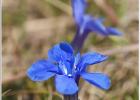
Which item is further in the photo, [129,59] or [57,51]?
[129,59]

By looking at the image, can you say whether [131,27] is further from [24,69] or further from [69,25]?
[24,69]

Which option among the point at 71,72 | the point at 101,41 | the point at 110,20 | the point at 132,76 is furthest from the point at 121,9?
the point at 71,72

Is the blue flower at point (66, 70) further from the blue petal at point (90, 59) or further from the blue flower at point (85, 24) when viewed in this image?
the blue flower at point (85, 24)

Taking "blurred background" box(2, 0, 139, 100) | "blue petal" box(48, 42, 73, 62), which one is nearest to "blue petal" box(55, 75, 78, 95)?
"blue petal" box(48, 42, 73, 62)

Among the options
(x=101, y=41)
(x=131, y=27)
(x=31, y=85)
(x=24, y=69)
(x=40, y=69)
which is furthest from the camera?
(x=131, y=27)

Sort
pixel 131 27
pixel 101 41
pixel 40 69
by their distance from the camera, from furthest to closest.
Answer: pixel 131 27 < pixel 101 41 < pixel 40 69

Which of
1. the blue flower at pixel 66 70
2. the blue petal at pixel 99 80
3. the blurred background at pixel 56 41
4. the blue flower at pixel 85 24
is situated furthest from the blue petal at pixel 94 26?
the blue petal at pixel 99 80

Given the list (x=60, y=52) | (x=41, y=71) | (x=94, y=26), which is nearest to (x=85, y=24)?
(x=94, y=26)

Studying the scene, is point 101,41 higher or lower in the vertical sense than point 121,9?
lower
